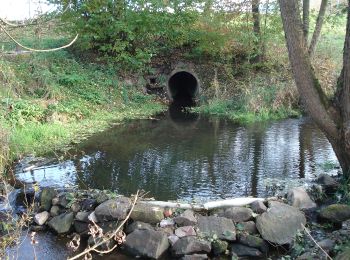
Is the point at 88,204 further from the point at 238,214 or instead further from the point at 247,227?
the point at 247,227

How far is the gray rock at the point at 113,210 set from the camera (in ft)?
21.4

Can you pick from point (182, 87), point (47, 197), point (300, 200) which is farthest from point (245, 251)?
point (182, 87)

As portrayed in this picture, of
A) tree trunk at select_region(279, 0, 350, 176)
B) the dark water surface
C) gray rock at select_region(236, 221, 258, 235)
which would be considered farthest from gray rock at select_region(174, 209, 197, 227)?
tree trunk at select_region(279, 0, 350, 176)

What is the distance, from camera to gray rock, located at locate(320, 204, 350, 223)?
6443 millimetres

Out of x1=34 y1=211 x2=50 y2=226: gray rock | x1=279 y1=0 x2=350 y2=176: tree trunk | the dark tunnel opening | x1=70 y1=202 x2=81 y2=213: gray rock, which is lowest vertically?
x1=34 y1=211 x2=50 y2=226: gray rock

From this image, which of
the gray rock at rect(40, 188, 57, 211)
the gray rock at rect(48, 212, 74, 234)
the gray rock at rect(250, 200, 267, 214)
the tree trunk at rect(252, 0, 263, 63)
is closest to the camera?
the gray rock at rect(250, 200, 267, 214)

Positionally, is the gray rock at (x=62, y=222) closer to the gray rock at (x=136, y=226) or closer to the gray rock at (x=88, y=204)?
the gray rock at (x=88, y=204)

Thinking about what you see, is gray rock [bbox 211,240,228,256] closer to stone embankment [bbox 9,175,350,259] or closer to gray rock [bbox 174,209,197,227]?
stone embankment [bbox 9,175,350,259]

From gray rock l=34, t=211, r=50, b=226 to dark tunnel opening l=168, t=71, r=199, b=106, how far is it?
40.5 feet

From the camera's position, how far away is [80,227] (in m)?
6.79

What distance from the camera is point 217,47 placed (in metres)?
18.4

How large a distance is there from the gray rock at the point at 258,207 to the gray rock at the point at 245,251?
757 mm

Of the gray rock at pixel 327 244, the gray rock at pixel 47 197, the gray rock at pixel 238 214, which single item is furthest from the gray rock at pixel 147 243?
the gray rock at pixel 327 244

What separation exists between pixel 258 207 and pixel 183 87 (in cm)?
1639
